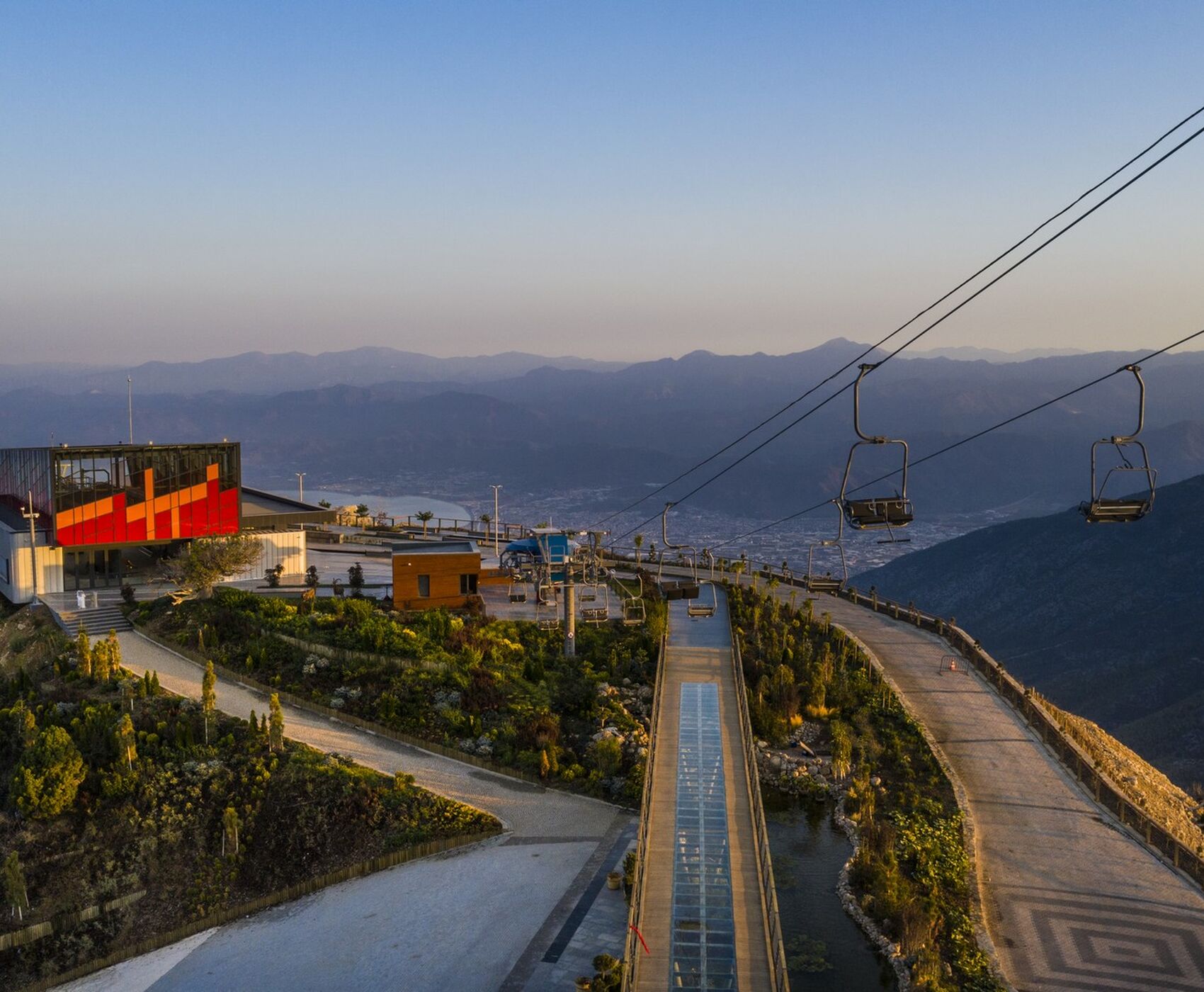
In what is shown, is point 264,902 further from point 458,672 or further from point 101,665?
point 101,665

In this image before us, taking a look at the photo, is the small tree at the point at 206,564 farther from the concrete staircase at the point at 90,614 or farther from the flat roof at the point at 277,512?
the flat roof at the point at 277,512

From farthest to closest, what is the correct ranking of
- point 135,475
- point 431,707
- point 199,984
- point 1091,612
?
point 1091,612
point 135,475
point 431,707
point 199,984

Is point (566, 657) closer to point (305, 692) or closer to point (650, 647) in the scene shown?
point (650, 647)

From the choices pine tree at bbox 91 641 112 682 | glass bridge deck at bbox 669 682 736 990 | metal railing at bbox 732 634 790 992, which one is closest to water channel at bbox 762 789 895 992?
metal railing at bbox 732 634 790 992

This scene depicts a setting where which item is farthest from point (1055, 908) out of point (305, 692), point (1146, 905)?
point (305, 692)

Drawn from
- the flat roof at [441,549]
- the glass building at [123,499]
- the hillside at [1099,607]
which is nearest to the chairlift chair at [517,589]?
the flat roof at [441,549]

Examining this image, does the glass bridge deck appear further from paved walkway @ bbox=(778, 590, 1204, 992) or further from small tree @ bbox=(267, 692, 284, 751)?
small tree @ bbox=(267, 692, 284, 751)

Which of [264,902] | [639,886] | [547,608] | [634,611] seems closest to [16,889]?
[264,902]
